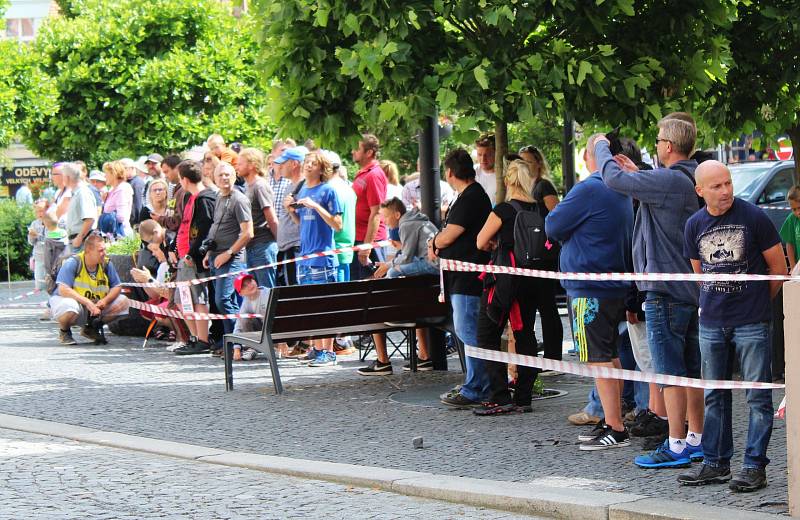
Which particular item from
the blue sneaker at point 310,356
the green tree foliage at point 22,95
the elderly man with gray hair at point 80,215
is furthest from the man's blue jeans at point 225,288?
the green tree foliage at point 22,95

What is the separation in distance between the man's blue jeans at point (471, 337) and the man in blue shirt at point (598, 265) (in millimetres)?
1533

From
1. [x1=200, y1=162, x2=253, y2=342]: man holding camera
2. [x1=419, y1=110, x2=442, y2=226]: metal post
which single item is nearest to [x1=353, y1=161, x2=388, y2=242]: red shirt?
[x1=200, y1=162, x2=253, y2=342]: man holding camera

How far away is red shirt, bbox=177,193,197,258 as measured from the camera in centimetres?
1390

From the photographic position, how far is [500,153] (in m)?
10.4

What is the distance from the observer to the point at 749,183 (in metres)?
21.8

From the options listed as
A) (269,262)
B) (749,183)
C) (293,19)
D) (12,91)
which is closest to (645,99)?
(293,19)

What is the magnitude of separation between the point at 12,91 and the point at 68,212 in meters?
13.7

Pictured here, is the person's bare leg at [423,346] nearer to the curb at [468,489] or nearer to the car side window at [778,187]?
the curb at [468,489]

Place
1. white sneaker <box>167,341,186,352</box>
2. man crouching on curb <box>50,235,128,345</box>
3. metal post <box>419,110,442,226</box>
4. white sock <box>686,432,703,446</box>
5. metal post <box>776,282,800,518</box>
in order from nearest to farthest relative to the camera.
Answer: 1. metal post <box>776,282,800,518</box>
2. white sock <box>686,432,703,446</box>
3. metal post <box>419,110,442,226</box>
4. white sneaker <box>167,341,186,352</box>
5. man crouching on curb <box>50,235,128,345</box>

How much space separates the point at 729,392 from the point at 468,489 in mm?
1477

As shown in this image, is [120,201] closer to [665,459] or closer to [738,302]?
[665,459]

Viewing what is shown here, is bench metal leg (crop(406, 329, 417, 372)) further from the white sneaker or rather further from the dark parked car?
the dark parked car

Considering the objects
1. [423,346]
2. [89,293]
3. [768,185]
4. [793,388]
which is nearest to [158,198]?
[89,293]

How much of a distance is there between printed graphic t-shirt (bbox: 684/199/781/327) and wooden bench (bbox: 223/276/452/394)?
4448 mm
